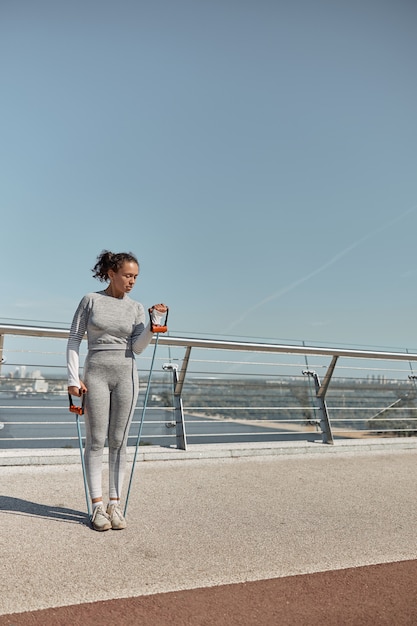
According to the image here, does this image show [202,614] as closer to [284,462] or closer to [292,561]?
[292,561]

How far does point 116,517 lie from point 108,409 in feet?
2.29

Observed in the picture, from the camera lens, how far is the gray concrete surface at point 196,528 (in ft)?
8.75

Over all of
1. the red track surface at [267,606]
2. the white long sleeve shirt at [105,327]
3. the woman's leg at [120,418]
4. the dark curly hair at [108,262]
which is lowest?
the red track surface at [267,606]

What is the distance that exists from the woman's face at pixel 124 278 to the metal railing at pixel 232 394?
1.88 meters

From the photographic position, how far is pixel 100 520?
3.51 meters

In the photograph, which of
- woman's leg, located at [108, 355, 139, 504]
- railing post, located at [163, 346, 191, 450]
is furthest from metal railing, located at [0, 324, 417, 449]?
woman's leg, located at [108, 355, 139, 504]

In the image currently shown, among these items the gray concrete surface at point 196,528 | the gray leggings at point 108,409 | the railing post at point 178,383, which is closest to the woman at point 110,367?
the gray leggings at point 108,409

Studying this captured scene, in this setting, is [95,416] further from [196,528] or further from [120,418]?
[196,528]

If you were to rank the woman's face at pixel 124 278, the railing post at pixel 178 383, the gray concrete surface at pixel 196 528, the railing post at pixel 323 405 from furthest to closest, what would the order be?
the railing post at pixel 323 405 < the railing post at pixel 178 383 < the woman's face at pixel 124 278 < the gray concrete surface at pixel 196 528

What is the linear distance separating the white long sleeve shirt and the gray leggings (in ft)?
0.23

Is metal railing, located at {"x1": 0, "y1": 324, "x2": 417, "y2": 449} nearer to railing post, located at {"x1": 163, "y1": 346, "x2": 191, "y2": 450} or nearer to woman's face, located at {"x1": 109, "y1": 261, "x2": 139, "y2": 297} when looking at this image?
railing post, located at {"x1": 163, "y1": 346, "x2": 191, "y2": 450}

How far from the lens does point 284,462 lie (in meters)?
6.36

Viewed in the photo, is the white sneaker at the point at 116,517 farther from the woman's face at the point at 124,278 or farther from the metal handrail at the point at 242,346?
the metal handrail at the point at 242,346

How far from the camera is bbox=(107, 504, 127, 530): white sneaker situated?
3.56 metres
